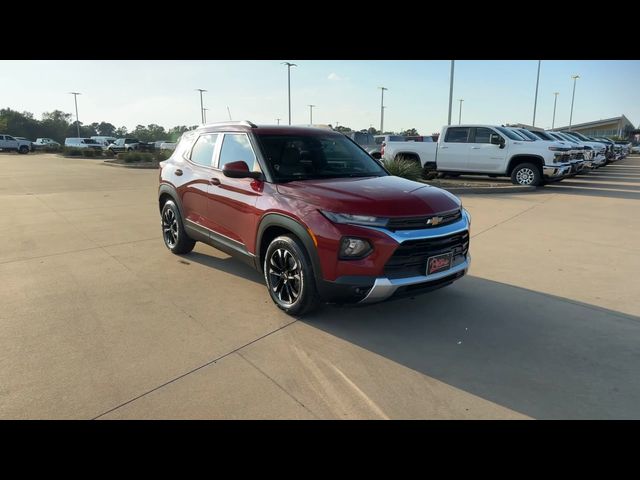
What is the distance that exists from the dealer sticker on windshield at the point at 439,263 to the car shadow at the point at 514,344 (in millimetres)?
559

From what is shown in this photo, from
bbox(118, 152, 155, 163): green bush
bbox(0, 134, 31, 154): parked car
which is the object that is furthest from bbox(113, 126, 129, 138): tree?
bbox(118, 152, 155, 163): green bush

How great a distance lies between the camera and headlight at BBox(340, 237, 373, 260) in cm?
347

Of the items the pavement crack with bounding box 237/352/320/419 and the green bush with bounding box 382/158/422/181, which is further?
the green bush with bounding box 382/158/422/181

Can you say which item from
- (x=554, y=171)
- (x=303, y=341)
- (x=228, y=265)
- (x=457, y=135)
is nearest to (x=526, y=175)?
(x=554, y=171)

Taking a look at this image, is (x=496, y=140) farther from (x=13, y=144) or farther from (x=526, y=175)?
(x=13, y=144)

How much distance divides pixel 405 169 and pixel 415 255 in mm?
10137

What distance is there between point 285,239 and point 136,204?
8.42 m

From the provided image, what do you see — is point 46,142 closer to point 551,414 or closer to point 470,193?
point 470,193

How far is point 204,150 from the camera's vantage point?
17.9 feet

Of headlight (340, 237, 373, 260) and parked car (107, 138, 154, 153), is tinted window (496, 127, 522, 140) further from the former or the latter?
parked car (107, 138, 154, 153)

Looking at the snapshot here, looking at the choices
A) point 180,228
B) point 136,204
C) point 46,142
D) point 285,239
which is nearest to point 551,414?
point 285,239

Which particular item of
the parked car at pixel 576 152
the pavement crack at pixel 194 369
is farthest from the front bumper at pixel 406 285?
the parked car at pixel 576 152

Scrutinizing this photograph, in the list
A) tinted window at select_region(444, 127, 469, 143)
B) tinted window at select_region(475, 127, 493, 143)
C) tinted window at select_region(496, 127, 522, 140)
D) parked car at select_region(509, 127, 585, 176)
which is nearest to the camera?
parked car at select_region(509, 127, 585, 176)

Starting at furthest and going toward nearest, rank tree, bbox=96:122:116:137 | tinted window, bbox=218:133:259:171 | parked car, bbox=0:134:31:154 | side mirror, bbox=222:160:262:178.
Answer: tree, bbox=96:122:116:137 → parked car, bbox=0:134:31:154 → tinted window, bbox=218:133:259:171 → side mirror, bbox=222:160:262:178
